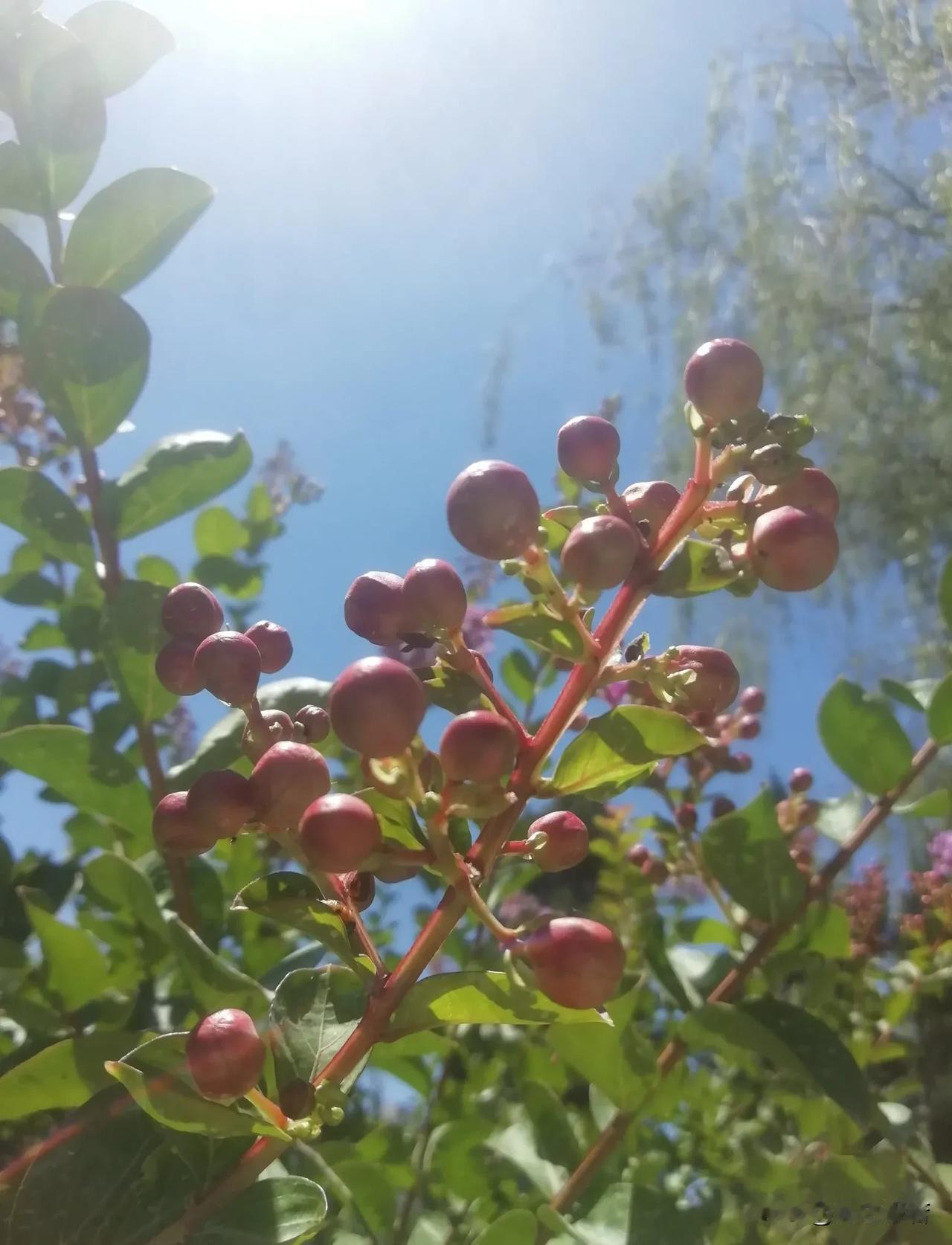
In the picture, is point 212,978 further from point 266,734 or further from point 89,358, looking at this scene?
point 89,358

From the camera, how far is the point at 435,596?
392 millimetres

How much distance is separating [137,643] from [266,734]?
0.34m

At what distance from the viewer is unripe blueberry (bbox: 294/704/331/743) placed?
0.46 meters

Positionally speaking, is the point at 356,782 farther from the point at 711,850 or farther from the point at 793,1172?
the point at 793,1172

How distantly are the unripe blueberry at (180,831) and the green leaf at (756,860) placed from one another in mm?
398

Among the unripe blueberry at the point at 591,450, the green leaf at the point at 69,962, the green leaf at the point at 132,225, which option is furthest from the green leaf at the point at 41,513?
the unripe blueberry at the point at 591,450

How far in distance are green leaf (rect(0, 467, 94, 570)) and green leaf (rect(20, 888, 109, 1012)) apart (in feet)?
0.86

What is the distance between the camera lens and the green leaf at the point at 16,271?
2.28ft

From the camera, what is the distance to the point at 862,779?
0.78m

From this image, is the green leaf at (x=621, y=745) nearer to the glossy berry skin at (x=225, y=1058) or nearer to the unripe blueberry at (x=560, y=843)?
the unripe blueberry at (x=560, y=843)

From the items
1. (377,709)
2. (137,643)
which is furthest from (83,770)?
(377,709)

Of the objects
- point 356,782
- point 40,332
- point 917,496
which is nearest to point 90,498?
point 40,332

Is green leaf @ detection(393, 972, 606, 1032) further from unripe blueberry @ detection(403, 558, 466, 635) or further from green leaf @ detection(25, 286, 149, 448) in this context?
green leaf @ detection(25, 286, 149, 448)

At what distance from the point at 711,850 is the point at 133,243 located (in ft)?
1.91
